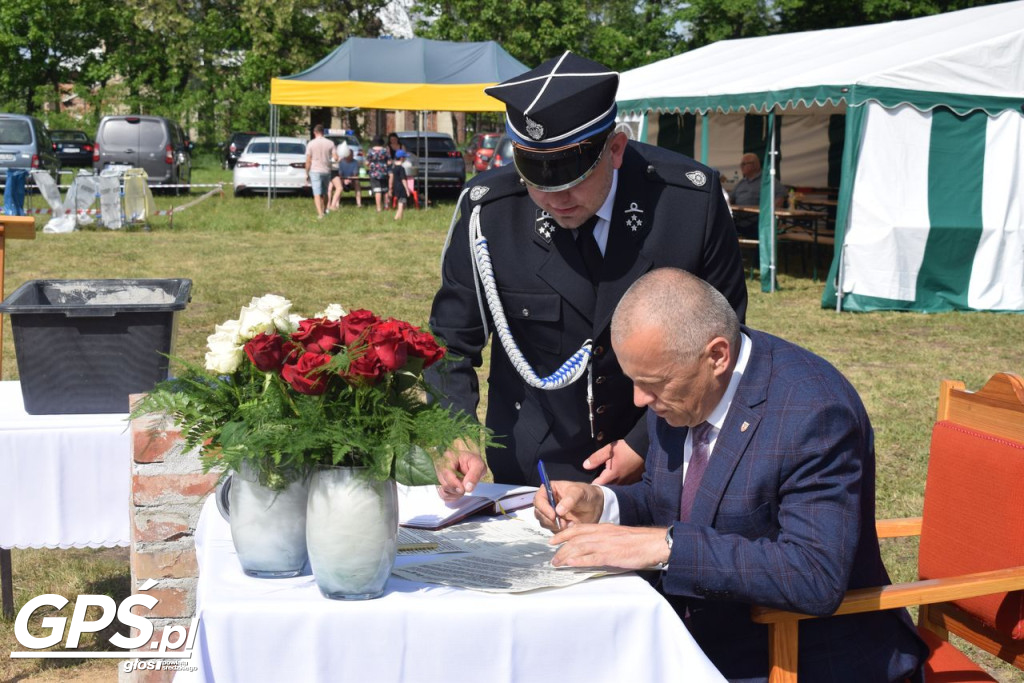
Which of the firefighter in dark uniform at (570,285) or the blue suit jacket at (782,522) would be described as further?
the firefighter in dark uniform at (570,285)

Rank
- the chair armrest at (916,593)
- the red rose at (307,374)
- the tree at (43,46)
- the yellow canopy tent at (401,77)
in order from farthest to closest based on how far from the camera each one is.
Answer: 1. the tree at (43,46)
2. the yellow canopy tent at (401,77)
3. the chair armrest at (916,593)
4. the red rose at (307,374)

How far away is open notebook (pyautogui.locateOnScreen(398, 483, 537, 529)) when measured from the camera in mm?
2568

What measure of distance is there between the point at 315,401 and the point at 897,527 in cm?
177

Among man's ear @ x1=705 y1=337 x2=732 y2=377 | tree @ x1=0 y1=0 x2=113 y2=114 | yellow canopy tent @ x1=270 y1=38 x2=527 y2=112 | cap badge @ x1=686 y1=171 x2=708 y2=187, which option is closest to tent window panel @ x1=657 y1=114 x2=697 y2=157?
yellow canopy tent @ x1=270 y1=38 x2=527 y2=112

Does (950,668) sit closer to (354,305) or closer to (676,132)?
(354,305)

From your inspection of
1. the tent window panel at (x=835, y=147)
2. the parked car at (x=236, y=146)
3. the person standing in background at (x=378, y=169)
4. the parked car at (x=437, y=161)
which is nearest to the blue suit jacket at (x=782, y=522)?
the tent window panel at (x=835, y=147)

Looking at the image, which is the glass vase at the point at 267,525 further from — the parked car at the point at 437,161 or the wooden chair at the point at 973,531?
the parked car at the point at 437,161

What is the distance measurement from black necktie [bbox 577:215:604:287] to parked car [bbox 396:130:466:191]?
67.6 ft

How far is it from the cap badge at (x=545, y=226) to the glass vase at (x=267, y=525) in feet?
3.95

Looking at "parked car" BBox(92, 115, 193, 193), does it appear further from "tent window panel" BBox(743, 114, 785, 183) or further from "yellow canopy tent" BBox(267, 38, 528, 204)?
"tent window panel" BBox(743, 114, 785, 183)

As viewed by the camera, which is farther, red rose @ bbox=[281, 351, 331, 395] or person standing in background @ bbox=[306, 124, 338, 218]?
person standing in background @ bbox=[306, 124, 338, 218]

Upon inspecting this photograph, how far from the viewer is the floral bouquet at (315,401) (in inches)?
74.8

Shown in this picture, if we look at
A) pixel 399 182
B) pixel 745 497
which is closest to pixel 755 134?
pixel 399 182

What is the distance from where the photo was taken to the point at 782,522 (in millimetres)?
2209
